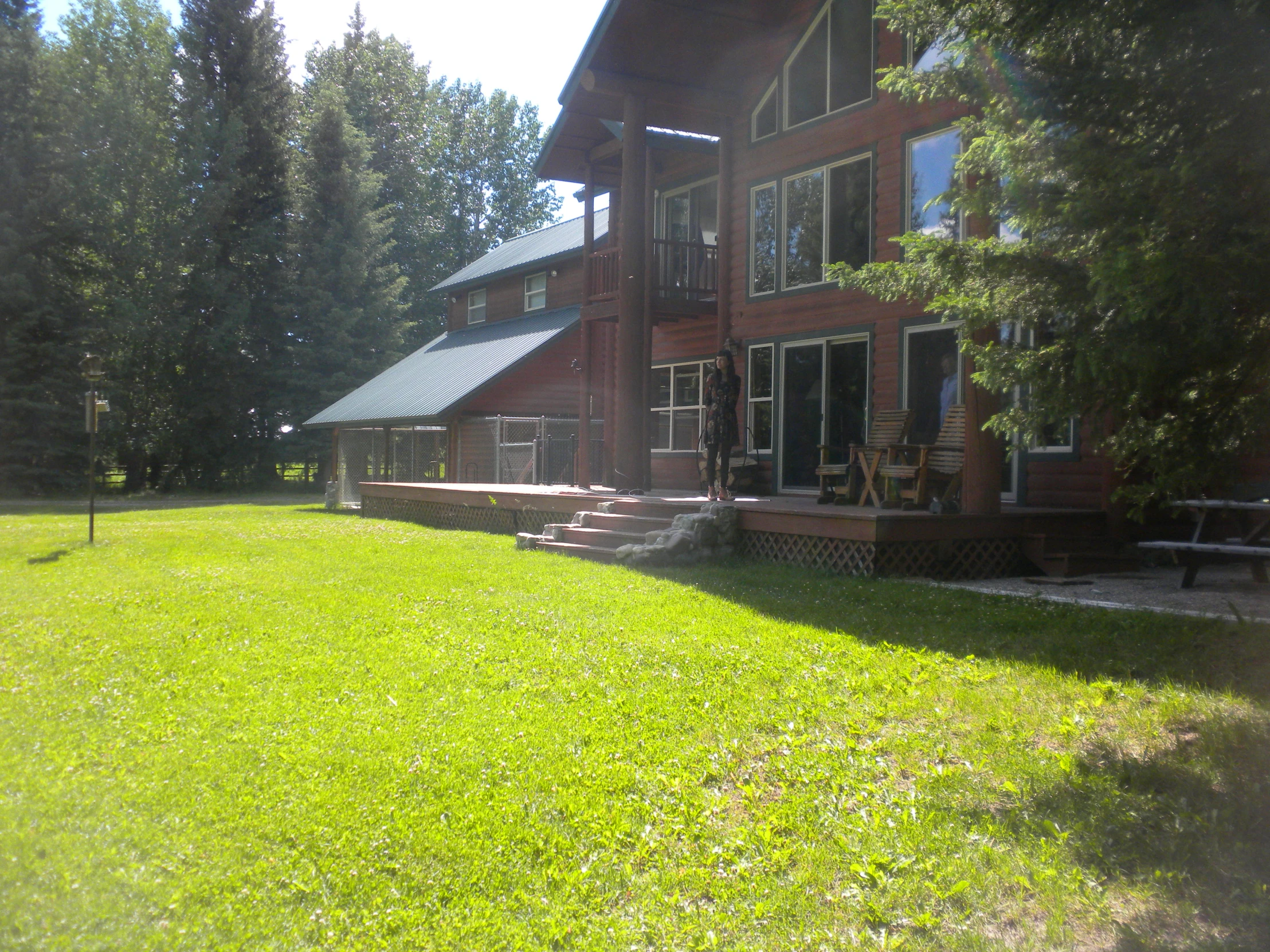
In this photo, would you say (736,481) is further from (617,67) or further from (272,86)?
(272,86)

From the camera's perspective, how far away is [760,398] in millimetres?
14320

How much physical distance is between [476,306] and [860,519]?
20995 mm

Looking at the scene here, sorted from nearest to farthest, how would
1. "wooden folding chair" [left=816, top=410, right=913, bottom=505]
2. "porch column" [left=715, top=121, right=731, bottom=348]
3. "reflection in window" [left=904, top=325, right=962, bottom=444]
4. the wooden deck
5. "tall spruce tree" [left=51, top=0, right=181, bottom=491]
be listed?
the wooden deck → "wooden folding chair" [left=816, top=410, right=913, bottom=505] → "reflection in window" [left=904, top=325, right=962, bottom=444] → "porch column" [left=715, top=121, right=731, bottom=348] → "tall spruce tree" [left=51, top=0, right=181, bottom=491]

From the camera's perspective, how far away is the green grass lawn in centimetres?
312

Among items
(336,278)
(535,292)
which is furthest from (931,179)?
(336,278)

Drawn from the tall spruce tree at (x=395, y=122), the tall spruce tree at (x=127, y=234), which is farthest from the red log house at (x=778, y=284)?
the tall spruce tree at (x=395, y=122)

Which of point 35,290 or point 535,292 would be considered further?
point 35,290

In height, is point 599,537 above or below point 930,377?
below

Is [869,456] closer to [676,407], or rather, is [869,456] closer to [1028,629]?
[1028,629]

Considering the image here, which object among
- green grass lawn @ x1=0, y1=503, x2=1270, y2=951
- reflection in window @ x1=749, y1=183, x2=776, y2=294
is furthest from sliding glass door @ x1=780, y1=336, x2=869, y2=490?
green grass lawn @ x1=0, y1=503, x2=1270, y2=951

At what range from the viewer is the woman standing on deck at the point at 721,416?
1134 centimetres

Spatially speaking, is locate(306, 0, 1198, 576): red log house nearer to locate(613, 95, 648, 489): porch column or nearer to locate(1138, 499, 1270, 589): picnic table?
locate(613, 95, 648, 489): porch column

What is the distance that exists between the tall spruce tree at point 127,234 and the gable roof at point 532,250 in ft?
30.7

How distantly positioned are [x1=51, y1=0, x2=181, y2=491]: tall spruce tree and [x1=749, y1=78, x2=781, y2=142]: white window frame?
22.3 meters
